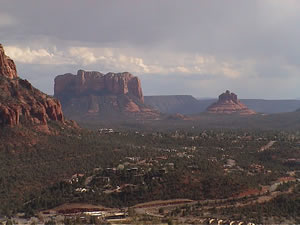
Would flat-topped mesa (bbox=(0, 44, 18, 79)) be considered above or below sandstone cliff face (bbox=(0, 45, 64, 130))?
above

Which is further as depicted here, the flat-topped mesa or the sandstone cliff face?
the flat-topped mesa

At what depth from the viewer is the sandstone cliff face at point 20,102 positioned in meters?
160

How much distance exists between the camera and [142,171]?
404 ft

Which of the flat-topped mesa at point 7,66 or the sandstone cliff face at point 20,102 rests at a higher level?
the flat-topped mesa at point 7,66

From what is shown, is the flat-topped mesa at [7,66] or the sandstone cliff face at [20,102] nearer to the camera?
the sandstone cliff face at [20,102]

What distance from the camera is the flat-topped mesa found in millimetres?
183438

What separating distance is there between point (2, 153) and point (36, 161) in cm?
1155

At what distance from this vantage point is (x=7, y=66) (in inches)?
7352

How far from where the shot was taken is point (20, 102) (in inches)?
6767

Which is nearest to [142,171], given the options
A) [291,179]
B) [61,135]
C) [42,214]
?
[42,214]

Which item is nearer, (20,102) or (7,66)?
(20,102)

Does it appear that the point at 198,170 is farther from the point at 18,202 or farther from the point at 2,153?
the point at 2,153

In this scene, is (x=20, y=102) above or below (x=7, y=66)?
below

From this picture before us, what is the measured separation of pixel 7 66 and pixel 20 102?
23311 mm
